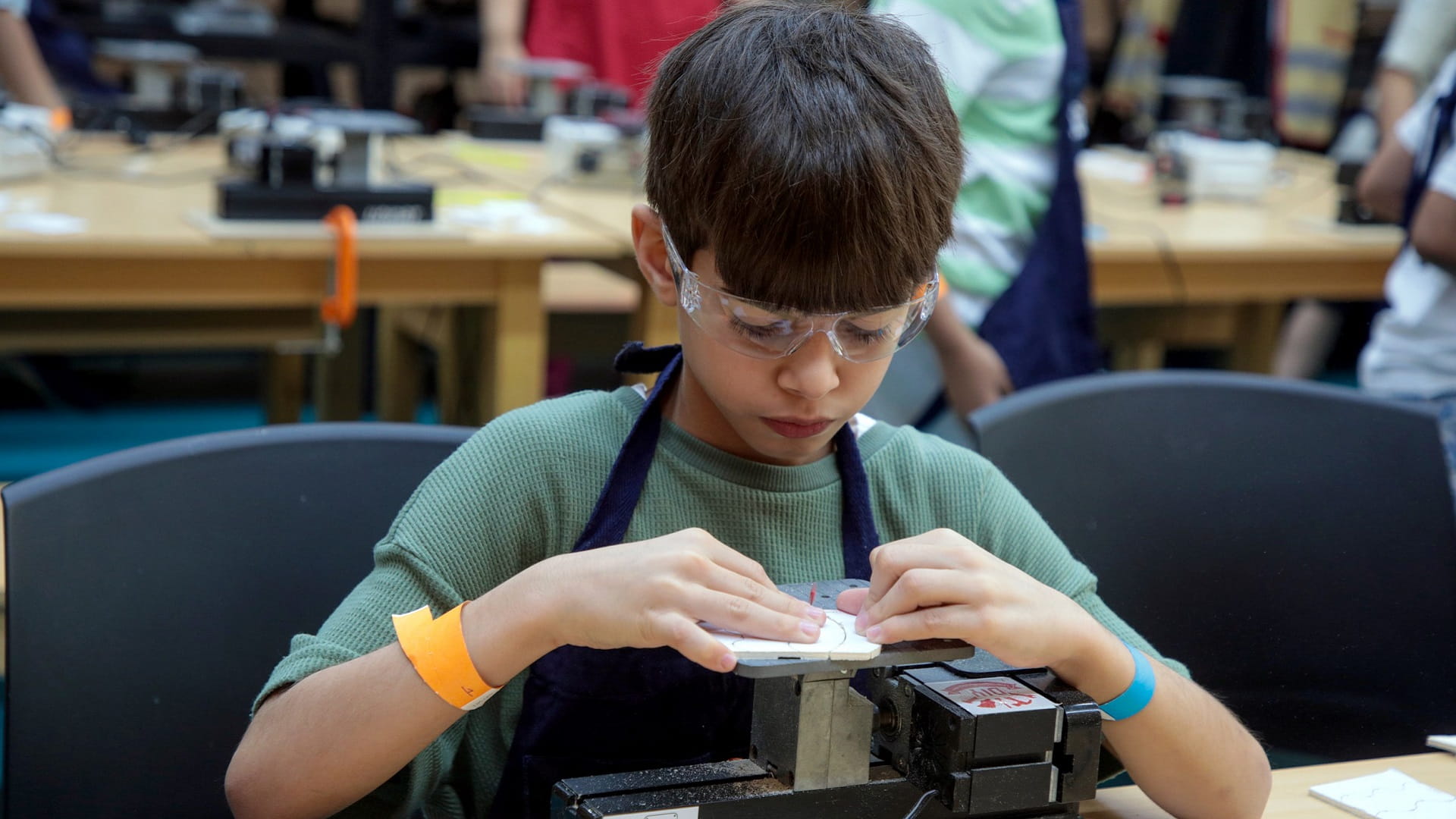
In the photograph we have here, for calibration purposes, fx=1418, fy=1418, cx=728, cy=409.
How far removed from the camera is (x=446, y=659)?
97cm

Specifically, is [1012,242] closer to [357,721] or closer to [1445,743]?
[1445,743]

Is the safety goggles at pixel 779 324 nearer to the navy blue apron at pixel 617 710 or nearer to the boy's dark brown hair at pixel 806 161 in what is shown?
the boy's dark brown hair at pixel 806 161

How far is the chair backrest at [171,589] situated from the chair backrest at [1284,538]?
71 cm

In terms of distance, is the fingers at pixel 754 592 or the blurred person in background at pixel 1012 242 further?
the blurred person in background at pixel 1012 242

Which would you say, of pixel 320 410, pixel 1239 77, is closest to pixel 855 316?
pixel 320 410

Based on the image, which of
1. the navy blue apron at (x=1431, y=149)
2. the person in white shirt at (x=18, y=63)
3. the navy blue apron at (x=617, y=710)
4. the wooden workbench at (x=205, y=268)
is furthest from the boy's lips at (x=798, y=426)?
the person in white shirt at (x=18, y=63)

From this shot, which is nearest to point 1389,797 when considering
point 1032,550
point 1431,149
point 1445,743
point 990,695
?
point 1445,743

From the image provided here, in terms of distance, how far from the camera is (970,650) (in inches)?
35.4

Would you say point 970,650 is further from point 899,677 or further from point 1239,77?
point 1239,77

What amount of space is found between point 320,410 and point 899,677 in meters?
3.05

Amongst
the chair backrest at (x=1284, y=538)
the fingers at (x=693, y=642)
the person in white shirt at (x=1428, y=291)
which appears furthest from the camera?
the person in white shirt at (x=1428, y=291)

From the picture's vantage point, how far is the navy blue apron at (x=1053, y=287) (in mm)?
2266

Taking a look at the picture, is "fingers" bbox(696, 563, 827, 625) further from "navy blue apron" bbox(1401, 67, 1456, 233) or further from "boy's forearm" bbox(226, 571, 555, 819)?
"navy blue apron" bbox(1401, 67, 1456, 233)

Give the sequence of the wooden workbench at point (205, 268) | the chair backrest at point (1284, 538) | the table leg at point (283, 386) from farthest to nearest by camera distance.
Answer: the table leg at point (283, 386) → the wooden workbench at point (205, 268) → the chair backrest at point (1284, 538)
